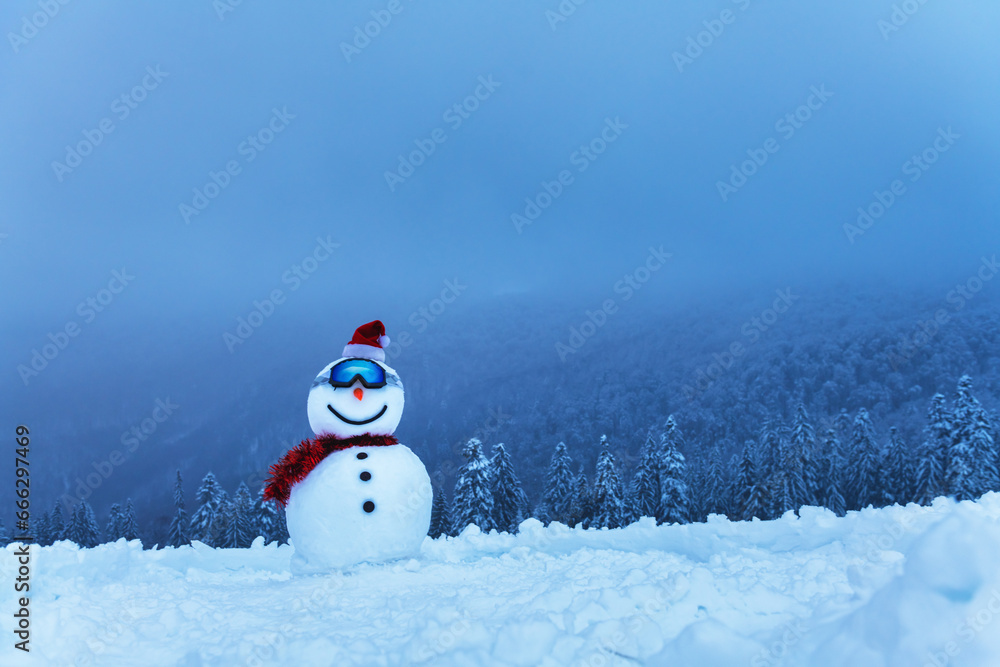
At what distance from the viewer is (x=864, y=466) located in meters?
22.1

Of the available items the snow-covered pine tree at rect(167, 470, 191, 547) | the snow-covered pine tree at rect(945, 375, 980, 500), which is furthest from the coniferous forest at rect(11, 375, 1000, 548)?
the snow-covered pine tree at rect(167, 470, 191, 547)

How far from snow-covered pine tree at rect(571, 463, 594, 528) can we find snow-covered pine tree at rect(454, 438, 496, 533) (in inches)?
142

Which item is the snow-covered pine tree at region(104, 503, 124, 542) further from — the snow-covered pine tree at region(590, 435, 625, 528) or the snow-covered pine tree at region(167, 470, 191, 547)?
the snow-covered pine tree at region(590, 435, 625, 528)

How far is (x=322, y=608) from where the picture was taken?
18.6ft

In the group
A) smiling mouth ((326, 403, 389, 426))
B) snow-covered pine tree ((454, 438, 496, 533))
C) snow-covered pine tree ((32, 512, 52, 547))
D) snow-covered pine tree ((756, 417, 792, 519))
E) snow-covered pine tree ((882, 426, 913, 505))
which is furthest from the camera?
snow-covered pine tree ((32, 512, 52, 547))

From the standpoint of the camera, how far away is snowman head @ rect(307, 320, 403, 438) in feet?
26.4

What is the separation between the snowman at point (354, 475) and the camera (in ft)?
24.8

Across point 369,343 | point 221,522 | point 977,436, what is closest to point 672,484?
point 977,436

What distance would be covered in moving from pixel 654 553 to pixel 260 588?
5.13 metres

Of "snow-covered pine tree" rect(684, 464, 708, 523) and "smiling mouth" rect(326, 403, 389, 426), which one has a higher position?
"smiling mouth" rect(326, 403, 389, 426)

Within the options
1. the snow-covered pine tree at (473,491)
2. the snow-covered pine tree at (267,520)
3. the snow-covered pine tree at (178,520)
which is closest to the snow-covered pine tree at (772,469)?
the snow-covered pine tree at (473,491)

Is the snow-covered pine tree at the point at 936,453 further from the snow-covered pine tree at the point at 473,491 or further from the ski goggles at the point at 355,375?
the ski goggles at the point at 355,375

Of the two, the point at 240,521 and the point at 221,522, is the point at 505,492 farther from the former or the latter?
the point at 221,522

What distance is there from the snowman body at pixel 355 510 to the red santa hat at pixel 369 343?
136cm
